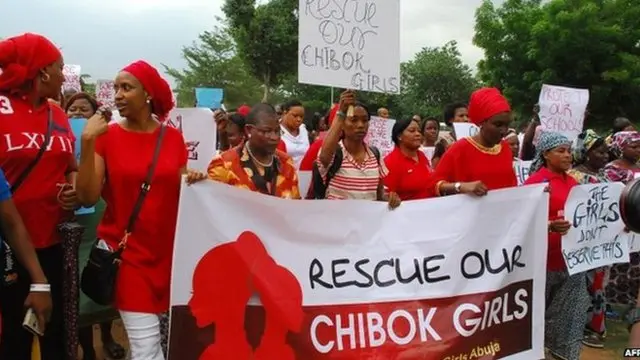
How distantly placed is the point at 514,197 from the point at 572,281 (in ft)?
3.47

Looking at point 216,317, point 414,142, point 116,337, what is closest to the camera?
point 216,317

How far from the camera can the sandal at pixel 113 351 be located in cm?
484

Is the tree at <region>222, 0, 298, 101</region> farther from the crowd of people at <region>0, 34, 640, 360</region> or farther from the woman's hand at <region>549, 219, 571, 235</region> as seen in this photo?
the crowd of people at <region>0, 34, 640, 360</region>

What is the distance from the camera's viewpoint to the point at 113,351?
191 inches

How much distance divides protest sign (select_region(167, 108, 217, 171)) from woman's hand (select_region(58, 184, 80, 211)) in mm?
2060

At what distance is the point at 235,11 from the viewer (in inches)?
950

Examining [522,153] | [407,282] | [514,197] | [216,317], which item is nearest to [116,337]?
[216,317]

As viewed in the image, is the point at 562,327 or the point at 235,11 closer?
the point at 562,327

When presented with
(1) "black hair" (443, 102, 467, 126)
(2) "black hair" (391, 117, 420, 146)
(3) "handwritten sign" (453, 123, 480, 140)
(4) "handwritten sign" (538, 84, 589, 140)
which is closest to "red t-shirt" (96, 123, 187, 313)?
(2) "black hair" (391, 117, 420, 146)

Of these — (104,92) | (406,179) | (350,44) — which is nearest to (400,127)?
(406,179)

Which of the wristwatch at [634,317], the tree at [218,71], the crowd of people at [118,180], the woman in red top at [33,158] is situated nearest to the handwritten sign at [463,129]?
the crowd of people at [118,180]

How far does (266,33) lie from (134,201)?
831 inches

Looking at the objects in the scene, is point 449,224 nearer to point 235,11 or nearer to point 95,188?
point 95,188

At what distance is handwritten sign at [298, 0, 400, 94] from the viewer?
3.97 metres
